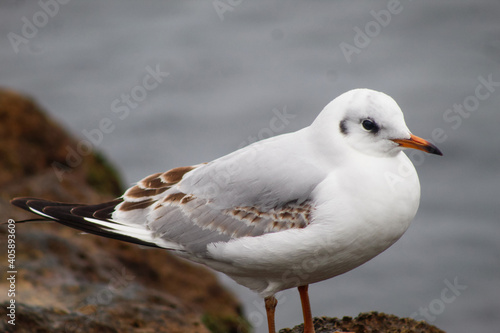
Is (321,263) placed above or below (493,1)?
below

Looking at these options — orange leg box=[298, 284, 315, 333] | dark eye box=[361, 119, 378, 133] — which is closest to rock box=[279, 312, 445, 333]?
orange leg box=[298, 284, 315, 333]

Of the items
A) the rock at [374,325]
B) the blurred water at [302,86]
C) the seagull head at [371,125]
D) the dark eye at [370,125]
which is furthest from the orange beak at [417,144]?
the blurred water at [302,86]

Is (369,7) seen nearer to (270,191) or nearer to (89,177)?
(89,177)

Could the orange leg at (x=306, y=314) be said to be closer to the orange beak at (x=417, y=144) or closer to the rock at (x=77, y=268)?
the rock at (x=77, y=268)

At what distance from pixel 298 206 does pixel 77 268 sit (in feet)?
8.10

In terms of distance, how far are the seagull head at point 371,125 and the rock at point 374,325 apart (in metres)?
1.68

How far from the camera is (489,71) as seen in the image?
46.6 feet

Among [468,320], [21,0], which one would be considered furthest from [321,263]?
[21,0]

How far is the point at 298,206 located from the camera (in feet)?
15.6

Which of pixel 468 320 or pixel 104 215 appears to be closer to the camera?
pixel 104 215

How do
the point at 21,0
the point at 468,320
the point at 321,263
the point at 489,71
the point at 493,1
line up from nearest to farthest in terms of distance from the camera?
the point at 321,263, the point at 468,320, the point at 489,71, the point at 493,1, the point at 21,0

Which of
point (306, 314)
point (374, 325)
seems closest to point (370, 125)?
point (306, 314)

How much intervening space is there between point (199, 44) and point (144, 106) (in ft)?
8.90

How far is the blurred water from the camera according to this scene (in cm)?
1105
